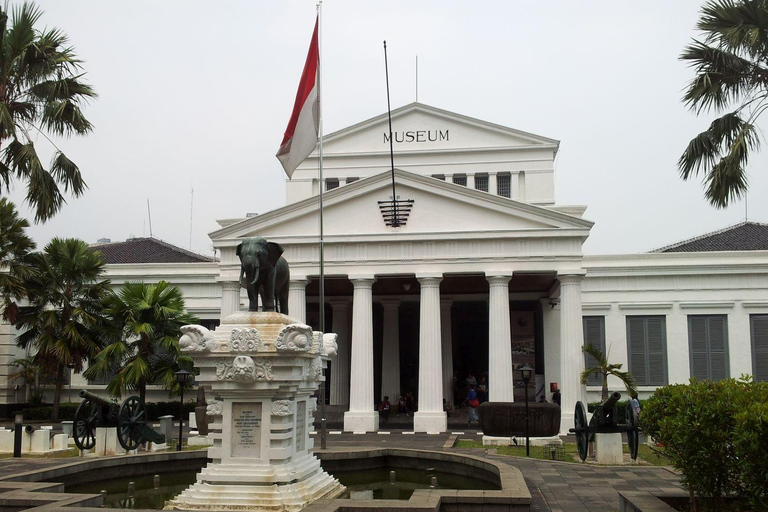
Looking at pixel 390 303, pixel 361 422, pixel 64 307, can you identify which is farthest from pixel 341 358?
pixel 64 307

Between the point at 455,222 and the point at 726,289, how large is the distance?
46.1ft

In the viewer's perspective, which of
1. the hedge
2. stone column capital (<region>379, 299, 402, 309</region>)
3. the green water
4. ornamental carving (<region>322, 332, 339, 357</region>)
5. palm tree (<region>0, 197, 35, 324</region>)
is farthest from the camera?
stone column capital (<region>379, 299, 402, 309</region>)

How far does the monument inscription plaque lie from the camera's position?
448 inches

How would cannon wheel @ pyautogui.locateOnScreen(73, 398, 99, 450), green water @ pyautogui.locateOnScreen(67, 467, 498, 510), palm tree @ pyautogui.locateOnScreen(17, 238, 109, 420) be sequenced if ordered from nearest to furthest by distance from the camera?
green water @ pyautogui.locateOnScreen(67, 467, 498, 510) < cannon wheel @ pyautogui.locateOnScreen(73, 398, 99, 450) < palm tree @ pyautogui.locateOnScreen(17, 238, 109, 420)

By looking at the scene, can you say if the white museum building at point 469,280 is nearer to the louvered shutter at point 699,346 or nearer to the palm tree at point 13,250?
the louvered shutter at point 699,346

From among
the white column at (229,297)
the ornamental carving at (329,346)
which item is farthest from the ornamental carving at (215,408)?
the white column at (229,297)

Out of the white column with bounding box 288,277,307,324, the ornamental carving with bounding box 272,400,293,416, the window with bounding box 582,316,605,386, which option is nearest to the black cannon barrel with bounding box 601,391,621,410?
the ornamental carving with bounding box 272,400,293,416

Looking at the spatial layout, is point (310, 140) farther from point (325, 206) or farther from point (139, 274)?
point (139, 274)

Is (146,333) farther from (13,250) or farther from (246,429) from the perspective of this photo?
(246,429)

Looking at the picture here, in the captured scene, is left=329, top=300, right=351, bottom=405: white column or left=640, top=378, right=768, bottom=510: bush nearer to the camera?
left=640, top=378, right=768, bottom=510: bush

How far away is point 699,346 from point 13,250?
96.0 feet

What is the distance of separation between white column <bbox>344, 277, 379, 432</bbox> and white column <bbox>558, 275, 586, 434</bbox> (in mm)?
7179

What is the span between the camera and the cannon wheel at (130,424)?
19.4 meters

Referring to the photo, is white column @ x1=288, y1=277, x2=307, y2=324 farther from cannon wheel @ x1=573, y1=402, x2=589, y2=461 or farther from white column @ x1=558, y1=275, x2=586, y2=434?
cannon wheel @ x1=573, y1=402, x2=589, y2=461
